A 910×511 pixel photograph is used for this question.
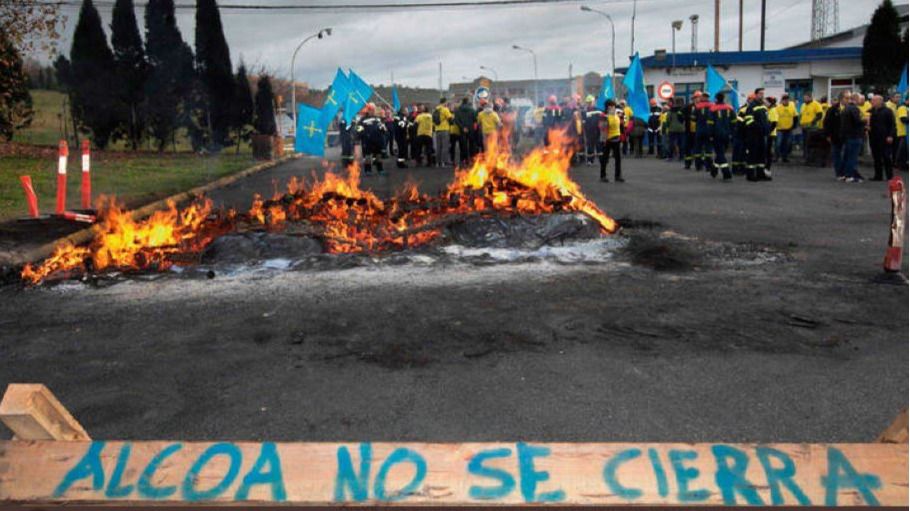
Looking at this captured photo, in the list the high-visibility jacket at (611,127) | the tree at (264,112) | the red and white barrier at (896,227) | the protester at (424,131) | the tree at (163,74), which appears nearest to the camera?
the red and white barrier at (896,227)

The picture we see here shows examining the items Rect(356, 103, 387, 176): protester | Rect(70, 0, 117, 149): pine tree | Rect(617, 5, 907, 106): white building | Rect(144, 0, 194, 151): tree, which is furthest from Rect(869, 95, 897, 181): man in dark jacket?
Rect(70, 0, 117, 149): pine tree

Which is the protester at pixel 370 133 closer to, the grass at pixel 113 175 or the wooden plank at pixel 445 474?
the grass at pixel 113 175

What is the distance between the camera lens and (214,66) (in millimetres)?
35875

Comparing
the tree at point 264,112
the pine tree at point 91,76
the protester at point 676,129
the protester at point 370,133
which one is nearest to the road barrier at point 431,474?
the protester at point 370,133

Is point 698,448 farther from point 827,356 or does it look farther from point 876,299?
point 876,299

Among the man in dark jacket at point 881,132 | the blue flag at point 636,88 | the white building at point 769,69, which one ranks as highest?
the white building at point 769,69

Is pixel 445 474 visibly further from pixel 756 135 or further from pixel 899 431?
pixel 756 135

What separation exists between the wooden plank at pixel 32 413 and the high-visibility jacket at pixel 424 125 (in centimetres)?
2111

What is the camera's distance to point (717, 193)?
589 inches

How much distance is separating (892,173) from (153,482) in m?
19.3

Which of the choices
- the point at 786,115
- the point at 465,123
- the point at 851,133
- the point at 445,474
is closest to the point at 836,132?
the point at 851,133

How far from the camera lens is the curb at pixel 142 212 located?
8.64 metres

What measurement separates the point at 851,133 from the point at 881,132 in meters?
0.59

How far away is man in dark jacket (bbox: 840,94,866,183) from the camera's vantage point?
16656mm
